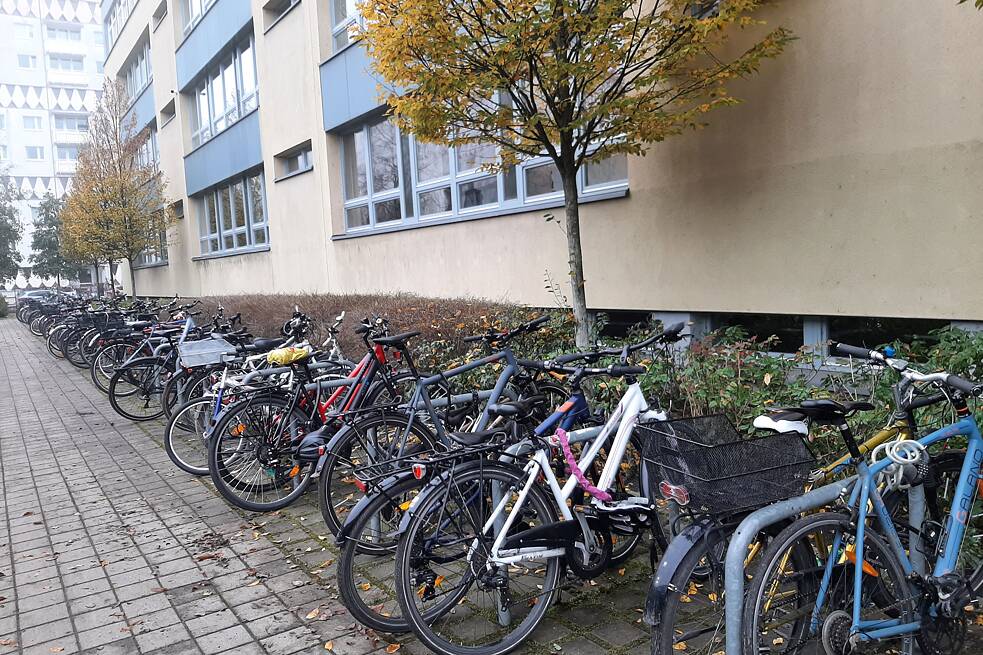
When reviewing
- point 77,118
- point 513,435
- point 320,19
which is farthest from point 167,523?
point 77,118

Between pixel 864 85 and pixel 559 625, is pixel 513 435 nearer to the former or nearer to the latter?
pixel 559 625

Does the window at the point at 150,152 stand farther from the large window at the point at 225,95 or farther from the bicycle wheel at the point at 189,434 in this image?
the bicycle wheel at the point at 189,434

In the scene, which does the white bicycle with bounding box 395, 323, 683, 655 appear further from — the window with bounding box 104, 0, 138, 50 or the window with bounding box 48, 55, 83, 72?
the window with bounding box 48, 55, 83, 72

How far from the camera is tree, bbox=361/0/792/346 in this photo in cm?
468

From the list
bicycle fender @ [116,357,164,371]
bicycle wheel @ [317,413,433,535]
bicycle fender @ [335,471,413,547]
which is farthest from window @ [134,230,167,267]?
bicycle fender @ [335,471,413,547]

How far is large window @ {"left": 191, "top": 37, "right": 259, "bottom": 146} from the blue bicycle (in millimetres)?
15759

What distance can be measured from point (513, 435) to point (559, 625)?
823 millimetres

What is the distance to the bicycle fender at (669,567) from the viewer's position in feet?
7.57

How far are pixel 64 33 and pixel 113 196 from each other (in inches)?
3123

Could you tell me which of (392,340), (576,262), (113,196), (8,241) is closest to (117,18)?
(113,196)

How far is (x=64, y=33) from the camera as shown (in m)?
84.3

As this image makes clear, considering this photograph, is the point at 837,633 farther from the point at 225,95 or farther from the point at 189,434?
the point at 225,95

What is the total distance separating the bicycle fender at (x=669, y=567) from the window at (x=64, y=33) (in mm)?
99852

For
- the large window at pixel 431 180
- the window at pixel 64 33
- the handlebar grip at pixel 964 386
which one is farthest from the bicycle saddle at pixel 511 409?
the window at pixel 64 33
